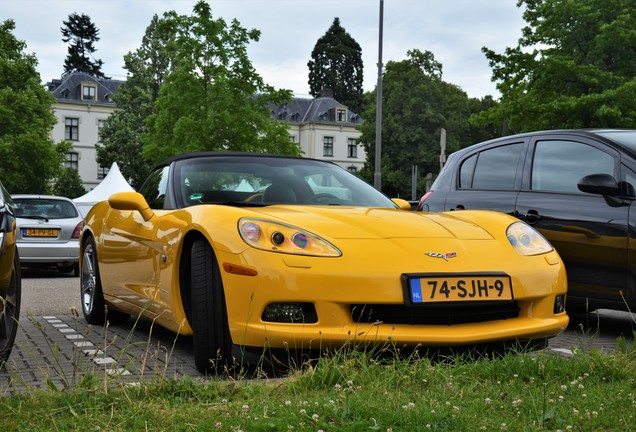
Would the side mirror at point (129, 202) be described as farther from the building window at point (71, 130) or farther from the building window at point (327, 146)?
the building window at point (327, 146)

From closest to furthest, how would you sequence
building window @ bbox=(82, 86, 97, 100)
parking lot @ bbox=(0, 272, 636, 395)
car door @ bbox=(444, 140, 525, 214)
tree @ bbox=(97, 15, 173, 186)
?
parking lot @ bbox=(0, 272, 636, 395) → car door @ bbox=(444, 140, 525, 214) → tree @ bbox=(97, 15, 173, 186) → building window @ bbox=(82, 86, 97, 100)

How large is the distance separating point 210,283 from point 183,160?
1652 millimetres

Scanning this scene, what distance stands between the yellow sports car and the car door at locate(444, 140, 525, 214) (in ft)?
5.37

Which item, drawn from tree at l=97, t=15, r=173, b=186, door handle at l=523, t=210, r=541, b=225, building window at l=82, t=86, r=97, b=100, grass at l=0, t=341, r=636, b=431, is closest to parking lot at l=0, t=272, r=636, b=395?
grass at l=0, t=341, r=636, b=431

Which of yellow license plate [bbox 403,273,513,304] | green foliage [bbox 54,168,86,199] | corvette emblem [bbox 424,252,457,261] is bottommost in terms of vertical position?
green foliage [bbox 54,168,86,199]

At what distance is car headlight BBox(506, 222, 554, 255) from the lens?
15.7 feet

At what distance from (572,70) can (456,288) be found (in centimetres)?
2583

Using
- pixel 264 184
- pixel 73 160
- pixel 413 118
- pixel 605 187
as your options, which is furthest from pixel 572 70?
pixel 73 160

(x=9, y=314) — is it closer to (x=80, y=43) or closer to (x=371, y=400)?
(x=371, y=400)

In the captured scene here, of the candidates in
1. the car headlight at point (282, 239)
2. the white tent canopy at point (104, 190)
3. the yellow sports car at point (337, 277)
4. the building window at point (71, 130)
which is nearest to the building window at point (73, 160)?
the building window at point (71, 130)

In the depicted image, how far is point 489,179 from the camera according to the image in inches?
285

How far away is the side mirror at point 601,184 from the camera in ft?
19.4

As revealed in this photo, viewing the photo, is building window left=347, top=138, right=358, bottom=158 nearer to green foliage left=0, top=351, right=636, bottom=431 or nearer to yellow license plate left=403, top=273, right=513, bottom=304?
yellow license plate left=403, top=273, right=513, bottom=304

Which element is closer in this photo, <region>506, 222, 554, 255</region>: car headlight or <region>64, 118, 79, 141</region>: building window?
<region>506, 222, 554, 255</region>: car headlight
